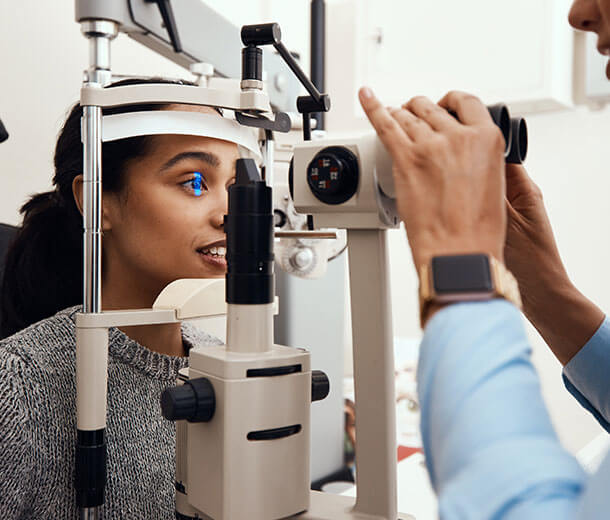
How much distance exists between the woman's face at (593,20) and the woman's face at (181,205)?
447mm

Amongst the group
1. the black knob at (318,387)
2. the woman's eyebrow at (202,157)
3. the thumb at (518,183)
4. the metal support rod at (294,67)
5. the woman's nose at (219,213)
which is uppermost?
the metal support rod at (294,67)

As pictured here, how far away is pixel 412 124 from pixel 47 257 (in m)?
0.72

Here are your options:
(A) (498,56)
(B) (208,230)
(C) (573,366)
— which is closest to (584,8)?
(C) (573,366)

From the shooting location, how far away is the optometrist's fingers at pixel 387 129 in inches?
19.6

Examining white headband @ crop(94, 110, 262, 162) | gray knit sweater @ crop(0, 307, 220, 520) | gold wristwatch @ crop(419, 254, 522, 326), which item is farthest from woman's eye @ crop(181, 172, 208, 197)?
gold wristwatch @ crop(419, 254, 522, 326)

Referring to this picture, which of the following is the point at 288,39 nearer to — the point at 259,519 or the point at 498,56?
the point at 498,56

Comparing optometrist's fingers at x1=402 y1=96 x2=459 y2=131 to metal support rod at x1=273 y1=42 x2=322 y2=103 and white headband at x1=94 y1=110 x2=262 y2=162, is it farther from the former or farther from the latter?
white headband at x1=94 y1=110 x2=262 y2=162

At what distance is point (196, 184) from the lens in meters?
0.86

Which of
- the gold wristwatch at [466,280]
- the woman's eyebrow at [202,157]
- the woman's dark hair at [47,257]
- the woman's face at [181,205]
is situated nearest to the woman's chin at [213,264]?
the woman's face at [181,205]

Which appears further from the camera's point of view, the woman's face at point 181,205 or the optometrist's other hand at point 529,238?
the woman's face at point 181,205

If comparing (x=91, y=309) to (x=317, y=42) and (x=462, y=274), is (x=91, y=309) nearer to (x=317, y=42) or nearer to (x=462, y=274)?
(x=462, y=274)

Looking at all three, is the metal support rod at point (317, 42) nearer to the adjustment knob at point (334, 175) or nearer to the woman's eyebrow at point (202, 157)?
the woman's eyebrow at point (202, 157)

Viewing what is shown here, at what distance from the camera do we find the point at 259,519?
503 mm

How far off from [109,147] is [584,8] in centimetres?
64
